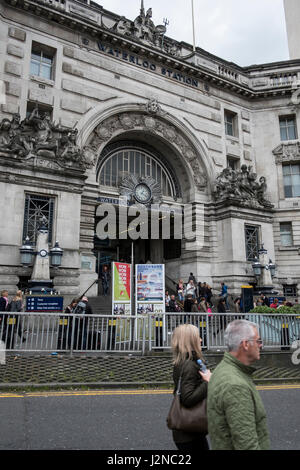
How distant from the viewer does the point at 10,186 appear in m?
16.8

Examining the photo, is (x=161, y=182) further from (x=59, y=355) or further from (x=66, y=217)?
(x=59, y=355)

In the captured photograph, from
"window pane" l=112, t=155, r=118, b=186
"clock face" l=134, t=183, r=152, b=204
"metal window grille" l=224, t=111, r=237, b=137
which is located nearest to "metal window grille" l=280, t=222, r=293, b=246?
"metal window grille" l=224, t=111, r=237, b=137

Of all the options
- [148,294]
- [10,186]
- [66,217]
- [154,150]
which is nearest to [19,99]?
[10,186]

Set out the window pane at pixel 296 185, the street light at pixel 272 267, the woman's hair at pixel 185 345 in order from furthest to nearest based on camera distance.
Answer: the window pane at pixel 296 185 < the street light at pixel 272 267 < the woman's hair at pixel 185 345

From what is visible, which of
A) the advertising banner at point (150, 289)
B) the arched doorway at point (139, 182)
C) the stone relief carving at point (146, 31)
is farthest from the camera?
the stone relief carving at point (146, 31)

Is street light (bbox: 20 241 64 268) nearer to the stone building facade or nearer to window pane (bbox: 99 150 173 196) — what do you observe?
the stone building facade

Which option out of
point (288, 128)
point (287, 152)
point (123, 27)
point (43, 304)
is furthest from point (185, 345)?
point (288, 128)

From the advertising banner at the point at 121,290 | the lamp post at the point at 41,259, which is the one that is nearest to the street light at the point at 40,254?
the lamp post at the point at 41,259

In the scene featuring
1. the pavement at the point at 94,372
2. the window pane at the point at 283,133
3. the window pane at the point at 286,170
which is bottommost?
the pavement at the point at 94,372

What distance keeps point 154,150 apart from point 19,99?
10.0 meters

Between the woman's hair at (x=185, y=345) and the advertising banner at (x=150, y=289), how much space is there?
919 centimetres

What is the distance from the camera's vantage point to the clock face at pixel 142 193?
76.6ft

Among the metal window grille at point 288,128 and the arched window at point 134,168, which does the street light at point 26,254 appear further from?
the metal window grille at point 288,128

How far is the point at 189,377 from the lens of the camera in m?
2.99
